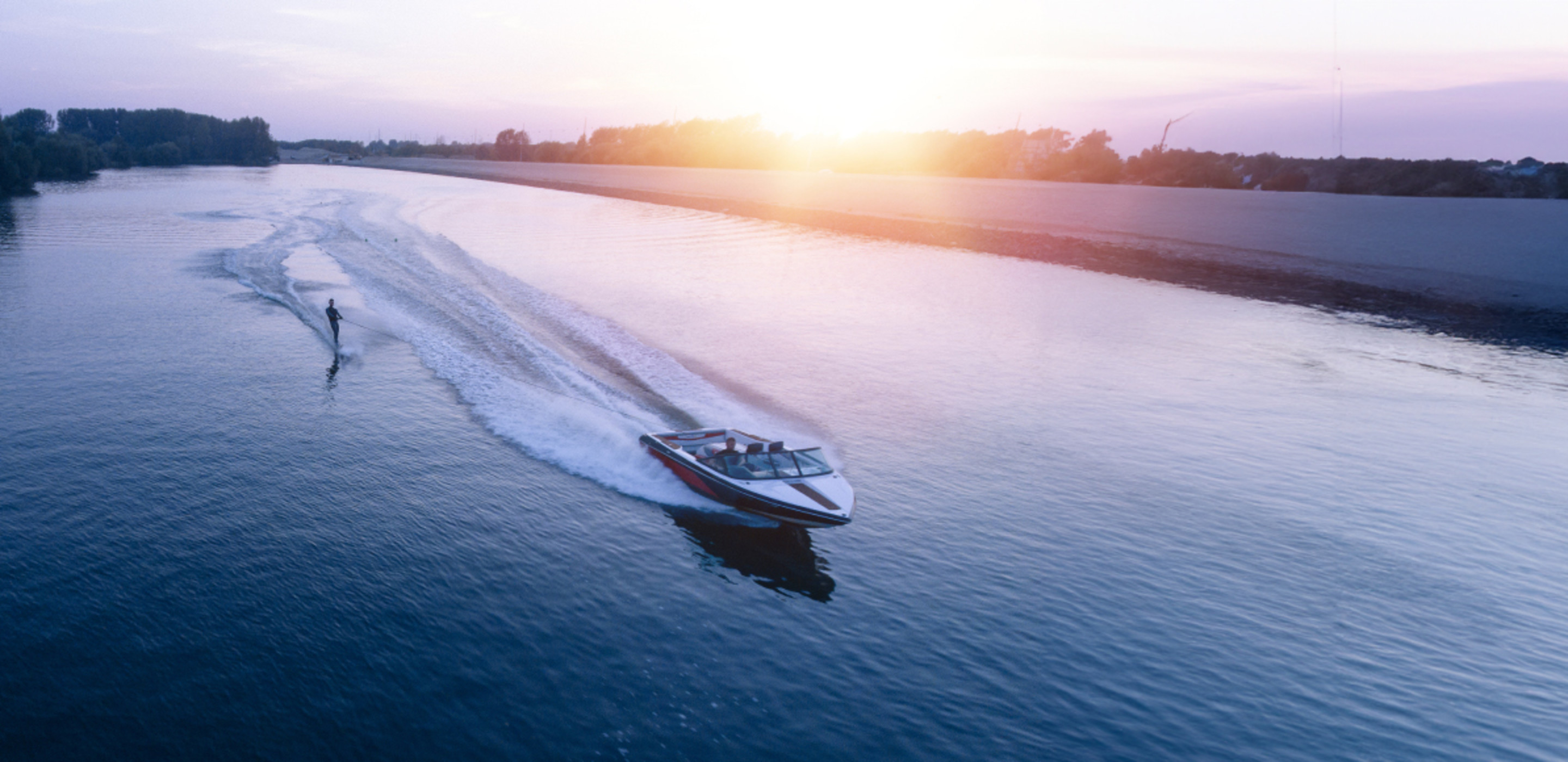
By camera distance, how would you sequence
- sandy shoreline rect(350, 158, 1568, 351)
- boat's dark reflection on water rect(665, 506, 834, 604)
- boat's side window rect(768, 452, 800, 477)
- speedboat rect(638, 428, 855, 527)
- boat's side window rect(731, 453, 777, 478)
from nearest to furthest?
boat's dark reflection on water rect(665, 506, 834, 604)
speedboat rect(638, 428, 855, 527)
boat's side window rect(731, 453, 777, 478)
boat's side window rect(768, 452, 800, 477)
sandy shoreline rect(350, 158, 1568, 351)

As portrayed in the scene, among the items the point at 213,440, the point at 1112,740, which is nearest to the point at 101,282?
the point at 213,440

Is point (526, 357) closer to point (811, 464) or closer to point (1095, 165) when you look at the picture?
point (811, 464)

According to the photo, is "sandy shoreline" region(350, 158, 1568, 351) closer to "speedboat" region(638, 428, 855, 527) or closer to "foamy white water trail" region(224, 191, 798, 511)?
"foamy white water trail" region(224, 191, 798, 511)

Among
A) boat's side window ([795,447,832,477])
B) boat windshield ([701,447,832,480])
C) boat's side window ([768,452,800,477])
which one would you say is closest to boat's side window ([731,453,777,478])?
boat windshield ([701,447,832,480])

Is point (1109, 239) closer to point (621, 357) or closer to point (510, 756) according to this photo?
point (621, 357)

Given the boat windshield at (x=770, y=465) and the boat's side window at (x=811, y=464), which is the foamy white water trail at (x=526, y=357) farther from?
the boat's side window at (x=811, y=464)

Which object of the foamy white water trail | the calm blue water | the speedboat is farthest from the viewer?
the foamy white water trail

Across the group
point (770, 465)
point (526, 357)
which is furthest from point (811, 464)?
point (526, 357)
